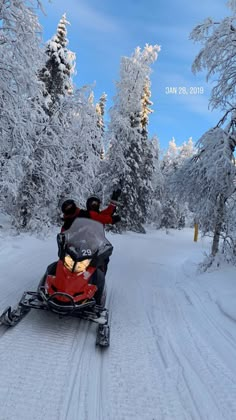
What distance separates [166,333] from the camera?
17.2ft

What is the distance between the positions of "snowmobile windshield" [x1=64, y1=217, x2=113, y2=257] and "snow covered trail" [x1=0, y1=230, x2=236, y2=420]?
106 centimetres

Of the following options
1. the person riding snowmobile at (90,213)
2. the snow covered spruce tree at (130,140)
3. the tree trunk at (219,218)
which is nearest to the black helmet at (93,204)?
the person riding snowmobile at (90,213)

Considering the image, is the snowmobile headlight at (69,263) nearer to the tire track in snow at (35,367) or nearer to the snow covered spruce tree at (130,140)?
the tire track in snow at (35,367)

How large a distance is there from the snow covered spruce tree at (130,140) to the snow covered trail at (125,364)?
788 inches

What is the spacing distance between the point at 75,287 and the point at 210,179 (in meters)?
6.50

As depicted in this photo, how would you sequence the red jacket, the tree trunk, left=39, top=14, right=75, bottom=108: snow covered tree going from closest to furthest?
the red jacket → the tree trunk → left=39, top=14, right=75, bottom=108: snow covered tree

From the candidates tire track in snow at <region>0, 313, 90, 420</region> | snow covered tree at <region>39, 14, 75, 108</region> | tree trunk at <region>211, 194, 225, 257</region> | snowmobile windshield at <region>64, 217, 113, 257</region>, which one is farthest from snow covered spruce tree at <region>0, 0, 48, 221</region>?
snow covered tree at <region>39, 14, 75, 108</region>

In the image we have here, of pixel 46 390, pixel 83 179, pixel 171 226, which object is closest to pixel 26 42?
pixel 46 390

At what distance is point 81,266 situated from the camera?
491cm

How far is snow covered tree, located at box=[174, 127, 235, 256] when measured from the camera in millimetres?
9836

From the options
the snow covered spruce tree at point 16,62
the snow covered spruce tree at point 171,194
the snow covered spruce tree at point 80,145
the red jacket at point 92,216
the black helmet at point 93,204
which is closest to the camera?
the red jacket at point 92,216

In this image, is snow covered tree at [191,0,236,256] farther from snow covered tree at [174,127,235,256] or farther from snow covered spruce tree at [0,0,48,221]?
snow covered spruce tree at [0,0,48,221]

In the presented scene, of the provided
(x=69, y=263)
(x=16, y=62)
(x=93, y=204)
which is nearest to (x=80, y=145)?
(x=16, y=62)

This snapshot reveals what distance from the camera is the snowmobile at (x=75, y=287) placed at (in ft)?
14.8
